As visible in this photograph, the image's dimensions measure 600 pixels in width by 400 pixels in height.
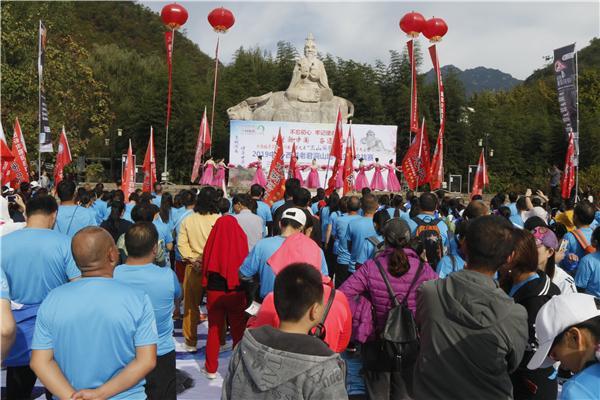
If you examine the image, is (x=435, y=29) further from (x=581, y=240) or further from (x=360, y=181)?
(x=581, y=240)

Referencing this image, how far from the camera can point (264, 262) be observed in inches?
154

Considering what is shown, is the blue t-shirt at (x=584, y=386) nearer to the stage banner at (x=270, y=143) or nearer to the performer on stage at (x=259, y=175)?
the performer on stage at (x=259, y=175)

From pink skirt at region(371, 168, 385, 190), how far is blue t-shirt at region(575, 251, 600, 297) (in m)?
17.7

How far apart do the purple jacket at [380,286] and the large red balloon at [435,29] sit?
46.2ft

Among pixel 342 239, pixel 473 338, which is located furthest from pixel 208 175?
pixel 473 338

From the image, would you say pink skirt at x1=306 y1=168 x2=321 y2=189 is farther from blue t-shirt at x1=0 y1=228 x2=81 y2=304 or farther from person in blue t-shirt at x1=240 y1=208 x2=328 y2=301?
blue t-shirt at x1=0 y1=228 x2=81 y2=304

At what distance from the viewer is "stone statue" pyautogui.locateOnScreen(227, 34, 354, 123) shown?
2366 cm

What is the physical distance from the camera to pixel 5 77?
16.8 m

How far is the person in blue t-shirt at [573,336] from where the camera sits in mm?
1715

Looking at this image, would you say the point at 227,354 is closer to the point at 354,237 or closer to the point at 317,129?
the point at 354,237

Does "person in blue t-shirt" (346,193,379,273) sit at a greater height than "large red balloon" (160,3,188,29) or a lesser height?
lesser

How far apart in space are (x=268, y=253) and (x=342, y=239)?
249 centimetres

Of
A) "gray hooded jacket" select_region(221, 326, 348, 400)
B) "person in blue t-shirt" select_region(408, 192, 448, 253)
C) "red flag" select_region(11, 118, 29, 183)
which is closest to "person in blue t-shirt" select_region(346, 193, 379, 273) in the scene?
"person in blue t-shirt" select_region(408, 192, 448, 253)

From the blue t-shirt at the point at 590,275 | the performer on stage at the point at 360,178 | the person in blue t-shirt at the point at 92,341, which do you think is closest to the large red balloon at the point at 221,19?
the performer on stage at the point at 360,178
